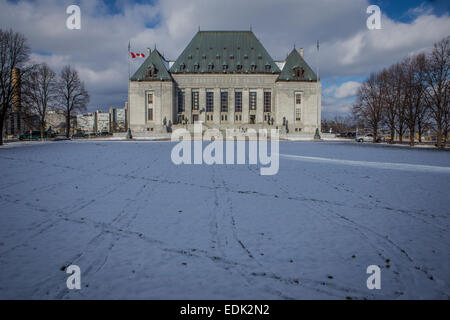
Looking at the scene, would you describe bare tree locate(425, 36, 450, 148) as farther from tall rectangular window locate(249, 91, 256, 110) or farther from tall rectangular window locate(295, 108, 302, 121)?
tall rectangular window locate(249, 91, 256, 110)

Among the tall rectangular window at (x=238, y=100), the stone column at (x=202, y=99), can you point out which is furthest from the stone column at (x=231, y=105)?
the stone column at (x=202, y=99)

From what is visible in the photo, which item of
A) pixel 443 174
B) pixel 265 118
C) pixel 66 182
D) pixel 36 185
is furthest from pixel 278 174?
pixel 265 118

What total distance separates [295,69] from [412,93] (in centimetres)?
2898

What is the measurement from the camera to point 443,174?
11.3m

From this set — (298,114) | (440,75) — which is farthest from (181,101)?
(440,75)

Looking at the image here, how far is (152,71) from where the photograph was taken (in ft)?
188

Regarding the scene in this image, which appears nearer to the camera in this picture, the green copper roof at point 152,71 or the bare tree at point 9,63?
the bare tree at point 9,63

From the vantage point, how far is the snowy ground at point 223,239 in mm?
3266

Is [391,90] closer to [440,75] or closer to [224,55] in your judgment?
[440,75]

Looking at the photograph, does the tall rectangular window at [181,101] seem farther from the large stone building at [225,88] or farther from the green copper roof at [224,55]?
the green copper roof at [224,55]

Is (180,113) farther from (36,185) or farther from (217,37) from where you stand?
(36,185)

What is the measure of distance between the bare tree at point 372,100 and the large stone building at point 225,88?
673 inches

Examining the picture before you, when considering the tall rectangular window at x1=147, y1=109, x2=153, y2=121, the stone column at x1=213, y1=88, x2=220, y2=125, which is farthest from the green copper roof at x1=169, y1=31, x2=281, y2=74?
the tall rectangular window at x1=147, y1=109, x2=153, y2=121

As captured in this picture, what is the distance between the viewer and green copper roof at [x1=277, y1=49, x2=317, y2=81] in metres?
58.5
